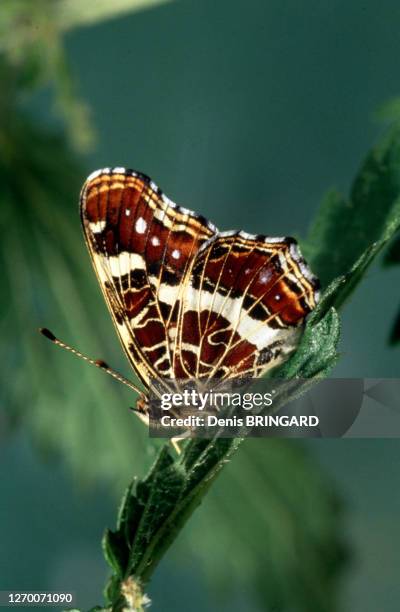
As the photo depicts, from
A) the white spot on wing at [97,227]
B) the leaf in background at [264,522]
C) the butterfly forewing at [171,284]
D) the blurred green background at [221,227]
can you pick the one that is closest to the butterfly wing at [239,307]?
the butterfly forewing at [171,284]

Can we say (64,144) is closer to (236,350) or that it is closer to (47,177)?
(47,177)

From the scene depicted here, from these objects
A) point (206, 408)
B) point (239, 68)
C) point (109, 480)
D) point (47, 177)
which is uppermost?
point (239, 68)

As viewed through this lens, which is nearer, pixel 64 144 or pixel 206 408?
pixel 206 408

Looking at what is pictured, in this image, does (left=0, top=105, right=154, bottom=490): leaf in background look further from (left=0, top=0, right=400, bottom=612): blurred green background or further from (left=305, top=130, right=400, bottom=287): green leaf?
(left=305, top=130, right=400, bottom=287): green leaf

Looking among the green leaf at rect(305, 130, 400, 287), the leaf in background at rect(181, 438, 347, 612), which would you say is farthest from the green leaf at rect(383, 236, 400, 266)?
the leaf in background at rect(181, 438, 347, 612)

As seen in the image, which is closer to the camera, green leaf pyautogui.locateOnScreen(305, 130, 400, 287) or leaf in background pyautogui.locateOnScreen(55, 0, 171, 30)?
green leaf pyautogui.locateOnScreen(305, 130, 400, 287)

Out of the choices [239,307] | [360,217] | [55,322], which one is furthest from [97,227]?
[55,322]

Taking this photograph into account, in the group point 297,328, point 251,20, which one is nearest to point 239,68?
point 251,20

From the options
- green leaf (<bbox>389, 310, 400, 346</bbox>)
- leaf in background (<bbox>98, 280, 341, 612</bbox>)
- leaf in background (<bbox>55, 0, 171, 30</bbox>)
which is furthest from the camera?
leaf in background (<bbox>55, 0, 171, 30</bbox>)

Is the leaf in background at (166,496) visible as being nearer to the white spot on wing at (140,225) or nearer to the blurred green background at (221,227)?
the white spot on wing at (140,225)

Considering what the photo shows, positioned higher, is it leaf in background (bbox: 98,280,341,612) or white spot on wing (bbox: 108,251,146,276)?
white spot on wing (bbox: 108,251,146,276)
